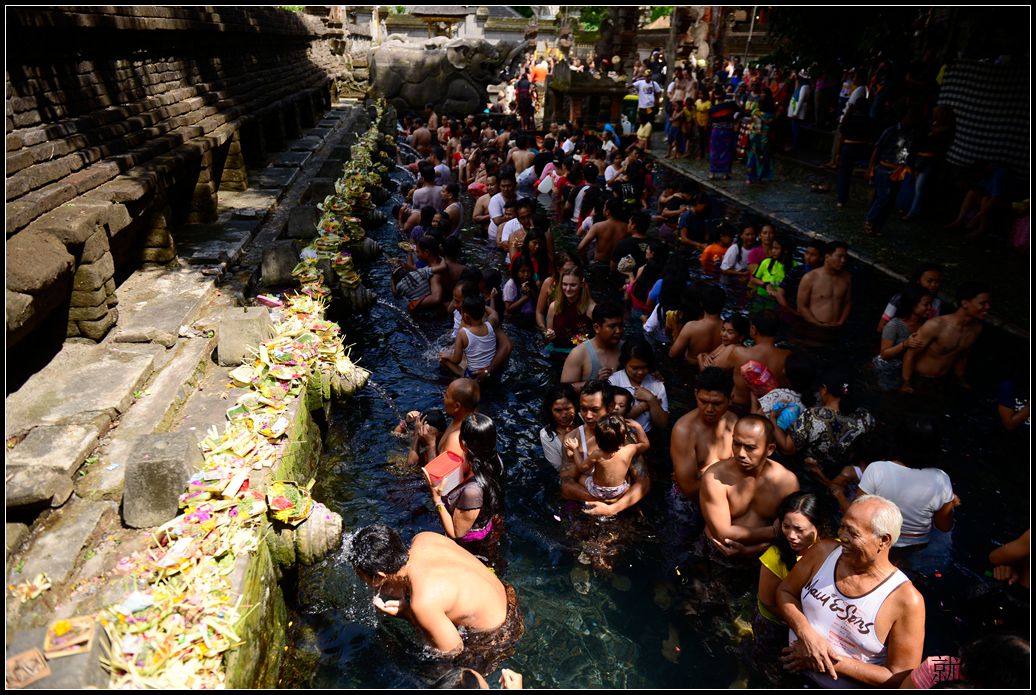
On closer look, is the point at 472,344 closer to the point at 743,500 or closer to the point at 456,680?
the point at 743,500

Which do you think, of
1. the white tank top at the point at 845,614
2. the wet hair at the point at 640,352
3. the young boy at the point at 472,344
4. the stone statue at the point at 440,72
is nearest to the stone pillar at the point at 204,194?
the young boy at the point at 472,344

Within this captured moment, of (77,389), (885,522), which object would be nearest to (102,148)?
(77,389)

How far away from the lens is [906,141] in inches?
459

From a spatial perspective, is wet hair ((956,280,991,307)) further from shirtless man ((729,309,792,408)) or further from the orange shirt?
the orange shirt

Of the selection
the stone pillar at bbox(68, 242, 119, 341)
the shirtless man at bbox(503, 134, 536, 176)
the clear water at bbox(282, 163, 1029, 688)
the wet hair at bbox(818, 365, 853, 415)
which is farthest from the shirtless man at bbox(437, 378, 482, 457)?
the shirtless man at bbox(503, 134, 536, 176)

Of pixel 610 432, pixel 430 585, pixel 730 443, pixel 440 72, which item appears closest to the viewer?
pixel 430 585

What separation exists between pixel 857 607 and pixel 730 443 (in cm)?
163

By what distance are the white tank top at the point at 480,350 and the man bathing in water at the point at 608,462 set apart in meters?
2.25

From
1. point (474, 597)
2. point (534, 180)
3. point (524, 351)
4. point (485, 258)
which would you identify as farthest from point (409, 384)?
point (534, 180)

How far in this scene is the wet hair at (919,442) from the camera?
4.05 meters

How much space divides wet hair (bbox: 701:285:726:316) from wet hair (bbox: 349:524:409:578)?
4.14 metres

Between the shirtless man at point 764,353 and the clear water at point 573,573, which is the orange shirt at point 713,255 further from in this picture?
the shirtless man at point 764,353

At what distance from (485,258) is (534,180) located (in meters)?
4.61

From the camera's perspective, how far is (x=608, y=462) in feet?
15.6
